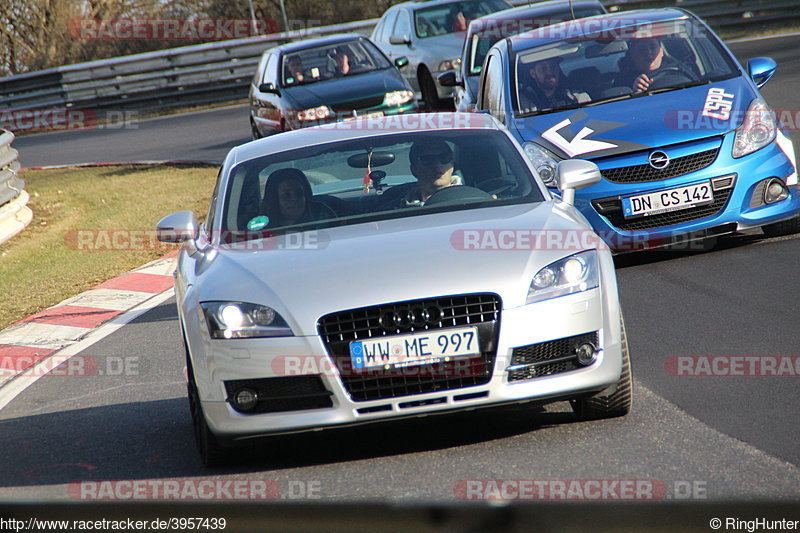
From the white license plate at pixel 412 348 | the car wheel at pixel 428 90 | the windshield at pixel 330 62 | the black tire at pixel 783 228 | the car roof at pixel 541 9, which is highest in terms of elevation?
the white license plate at pixel 412 348

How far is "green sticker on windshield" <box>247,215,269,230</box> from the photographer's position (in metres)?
5.48

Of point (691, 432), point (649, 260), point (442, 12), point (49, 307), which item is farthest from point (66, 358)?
point (442, 12)

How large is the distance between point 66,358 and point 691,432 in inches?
195

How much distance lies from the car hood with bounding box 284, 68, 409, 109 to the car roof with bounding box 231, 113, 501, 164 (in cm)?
861

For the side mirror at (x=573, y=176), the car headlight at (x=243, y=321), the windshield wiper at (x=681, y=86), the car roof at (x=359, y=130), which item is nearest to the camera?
the car headlight at (x=243, y=321)

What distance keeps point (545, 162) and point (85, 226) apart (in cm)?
784

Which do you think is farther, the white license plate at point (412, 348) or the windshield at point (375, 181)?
the windshield at point (375, 181)

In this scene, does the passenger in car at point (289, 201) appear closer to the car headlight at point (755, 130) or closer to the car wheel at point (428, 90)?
the car headlight at point (755, 130)

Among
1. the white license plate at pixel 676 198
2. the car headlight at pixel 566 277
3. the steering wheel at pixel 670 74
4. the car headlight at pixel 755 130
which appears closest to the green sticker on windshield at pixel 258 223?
the car headlight at pixel 566 277

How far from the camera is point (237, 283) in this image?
465 centimetres

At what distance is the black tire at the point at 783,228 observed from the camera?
830 cm

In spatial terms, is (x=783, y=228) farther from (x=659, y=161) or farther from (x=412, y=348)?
(x=412, y=348)

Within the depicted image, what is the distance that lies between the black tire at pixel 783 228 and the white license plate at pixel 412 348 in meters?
4.77

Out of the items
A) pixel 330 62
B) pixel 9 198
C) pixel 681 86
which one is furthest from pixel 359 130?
pixel 330 62
